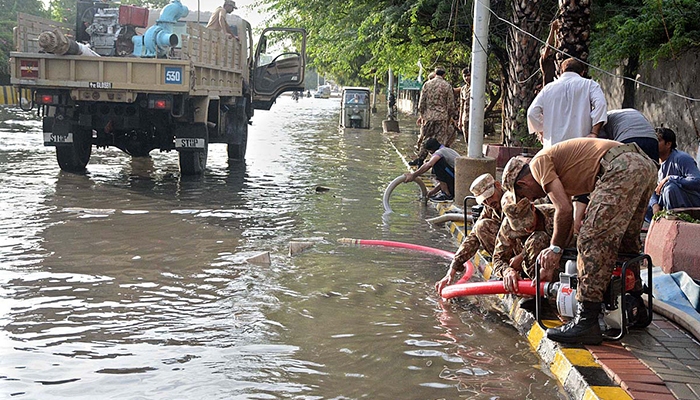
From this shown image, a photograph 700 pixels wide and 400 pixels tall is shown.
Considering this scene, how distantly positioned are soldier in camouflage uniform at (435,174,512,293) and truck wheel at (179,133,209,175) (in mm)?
7387

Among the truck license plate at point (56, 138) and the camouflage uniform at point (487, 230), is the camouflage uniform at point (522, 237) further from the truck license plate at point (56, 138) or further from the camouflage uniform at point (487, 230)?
the truck license plate at point (56, 138)

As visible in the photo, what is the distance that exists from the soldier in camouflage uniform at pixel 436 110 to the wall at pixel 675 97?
264cm

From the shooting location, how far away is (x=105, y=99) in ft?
39.2

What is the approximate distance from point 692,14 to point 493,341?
23.8ft

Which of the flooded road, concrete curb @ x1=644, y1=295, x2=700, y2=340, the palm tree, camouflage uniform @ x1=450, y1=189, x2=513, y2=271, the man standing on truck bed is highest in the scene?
the man standing on truck bed

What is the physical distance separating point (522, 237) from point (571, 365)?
64.4 inches

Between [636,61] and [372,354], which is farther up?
[636,61]

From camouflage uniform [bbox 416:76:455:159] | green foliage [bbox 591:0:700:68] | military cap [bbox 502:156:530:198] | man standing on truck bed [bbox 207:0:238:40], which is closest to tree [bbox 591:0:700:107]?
green foliage [bbox 591:0:700:68]

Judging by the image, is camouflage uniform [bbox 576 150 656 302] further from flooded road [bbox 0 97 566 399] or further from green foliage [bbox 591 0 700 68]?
green foliage [bbox 591 0 700 68]

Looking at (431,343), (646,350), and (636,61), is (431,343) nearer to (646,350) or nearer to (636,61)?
(646,350)

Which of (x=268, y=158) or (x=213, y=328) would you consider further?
(x=268, y=158)

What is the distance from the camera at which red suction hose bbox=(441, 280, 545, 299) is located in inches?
219

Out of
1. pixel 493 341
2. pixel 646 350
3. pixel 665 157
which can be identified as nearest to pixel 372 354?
pixel 493 341

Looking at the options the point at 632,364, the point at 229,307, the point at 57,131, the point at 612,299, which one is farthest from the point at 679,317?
the point at 57,131
